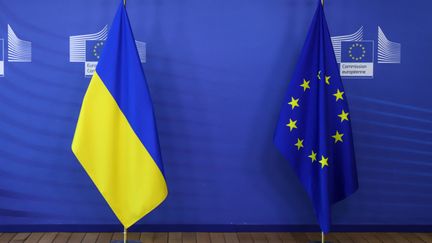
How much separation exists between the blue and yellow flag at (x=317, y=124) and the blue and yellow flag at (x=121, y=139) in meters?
0.95

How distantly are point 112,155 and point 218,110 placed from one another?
37.8 inches

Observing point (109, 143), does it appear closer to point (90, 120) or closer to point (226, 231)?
point (90, 120)

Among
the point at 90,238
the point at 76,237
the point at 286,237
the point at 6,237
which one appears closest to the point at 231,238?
the point at 286,237

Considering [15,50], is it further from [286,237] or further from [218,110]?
[286,237]

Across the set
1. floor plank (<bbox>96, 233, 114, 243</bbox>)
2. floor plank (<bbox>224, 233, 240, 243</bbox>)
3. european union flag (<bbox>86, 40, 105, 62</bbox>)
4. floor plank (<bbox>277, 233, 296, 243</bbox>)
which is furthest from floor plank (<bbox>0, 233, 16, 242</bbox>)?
floor plank (<bbox>277, 233, 296, 243</bbox>)

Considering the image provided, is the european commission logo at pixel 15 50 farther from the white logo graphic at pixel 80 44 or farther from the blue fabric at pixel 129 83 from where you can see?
the blue fabric at pixel 129 83

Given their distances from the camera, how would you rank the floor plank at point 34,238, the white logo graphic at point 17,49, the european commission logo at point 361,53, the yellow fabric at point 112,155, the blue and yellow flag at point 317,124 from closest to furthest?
the yellow fabric at point 112,155 → the blue and yellow flag at point 317,124 → the floor plank at point 34,238 → the white logo graphic at point 17,49 → the european commission logo at point 361,53

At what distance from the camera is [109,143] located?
374cm

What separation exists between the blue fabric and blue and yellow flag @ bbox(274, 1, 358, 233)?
92 cm

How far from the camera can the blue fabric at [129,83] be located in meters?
3.74

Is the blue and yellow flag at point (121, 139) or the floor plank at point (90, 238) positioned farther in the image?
the floor plank at point (90, 238)

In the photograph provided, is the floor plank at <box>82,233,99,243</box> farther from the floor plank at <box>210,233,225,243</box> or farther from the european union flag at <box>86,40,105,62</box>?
the european union flag at <box>86,40,105,62</box>

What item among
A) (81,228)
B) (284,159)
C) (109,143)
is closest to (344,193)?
(284,159)

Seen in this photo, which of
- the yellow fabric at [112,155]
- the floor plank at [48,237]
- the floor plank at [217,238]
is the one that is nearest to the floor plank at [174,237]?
the floor plank at [217,238]
